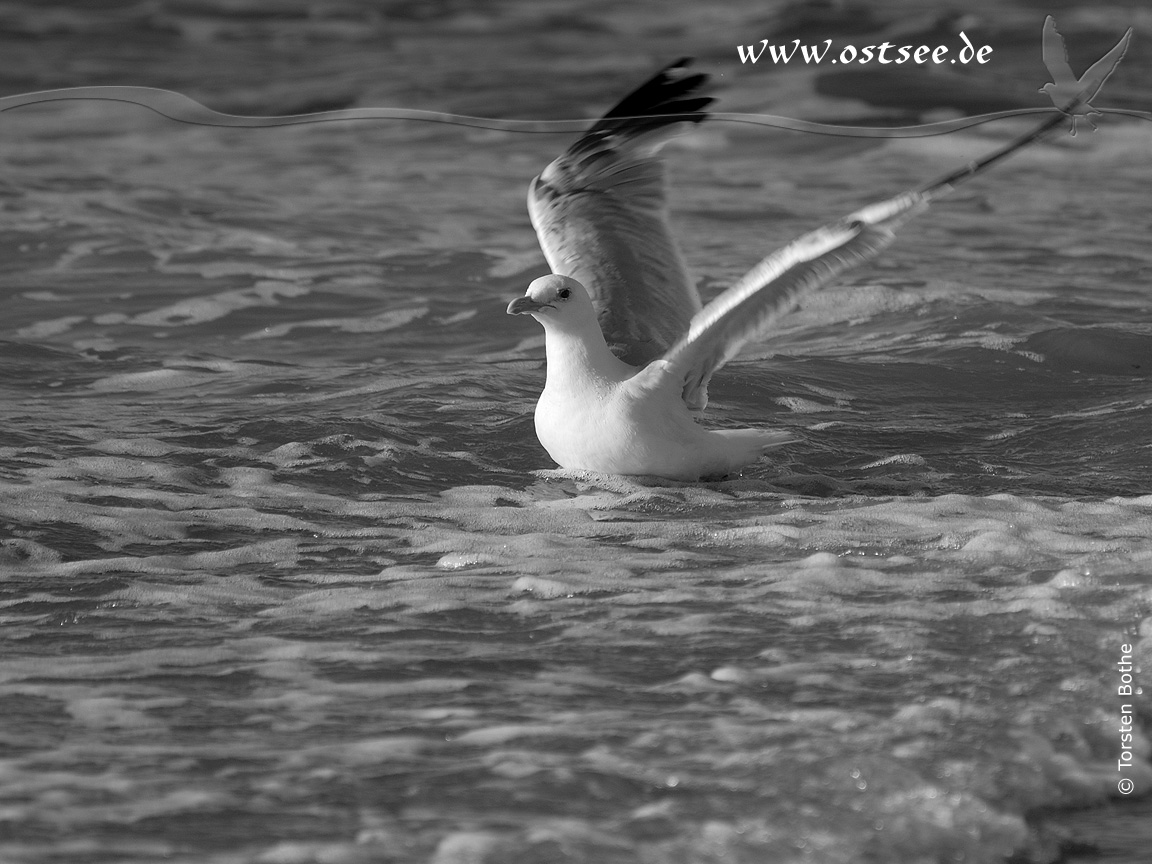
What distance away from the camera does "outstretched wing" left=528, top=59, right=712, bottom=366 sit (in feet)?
22.5

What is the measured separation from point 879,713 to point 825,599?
2.90ft

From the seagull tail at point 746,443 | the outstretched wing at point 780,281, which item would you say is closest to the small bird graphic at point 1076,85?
the outstretched wing at point 780,281

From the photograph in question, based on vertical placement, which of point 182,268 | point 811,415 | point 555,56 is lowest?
point 811,415

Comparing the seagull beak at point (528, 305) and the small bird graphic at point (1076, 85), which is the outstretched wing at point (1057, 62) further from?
the seagull beak at point (528, 305)

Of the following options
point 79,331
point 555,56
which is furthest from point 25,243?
point 555,56

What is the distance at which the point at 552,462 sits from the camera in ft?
21.3

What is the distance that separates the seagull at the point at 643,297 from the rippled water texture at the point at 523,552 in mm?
225

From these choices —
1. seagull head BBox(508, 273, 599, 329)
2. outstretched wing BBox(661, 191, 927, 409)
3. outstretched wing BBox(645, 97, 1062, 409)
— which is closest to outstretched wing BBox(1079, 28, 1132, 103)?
outstretched wing BBox(645, 97, 1062, 409)

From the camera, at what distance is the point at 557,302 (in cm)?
612

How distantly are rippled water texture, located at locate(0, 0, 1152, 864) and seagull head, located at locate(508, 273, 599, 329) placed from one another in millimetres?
625

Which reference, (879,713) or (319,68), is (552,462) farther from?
(319,68)

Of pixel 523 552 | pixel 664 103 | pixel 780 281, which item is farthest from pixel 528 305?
pixel 664 103

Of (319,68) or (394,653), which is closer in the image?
(394,653)

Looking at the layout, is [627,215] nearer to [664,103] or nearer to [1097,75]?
[664,103]
